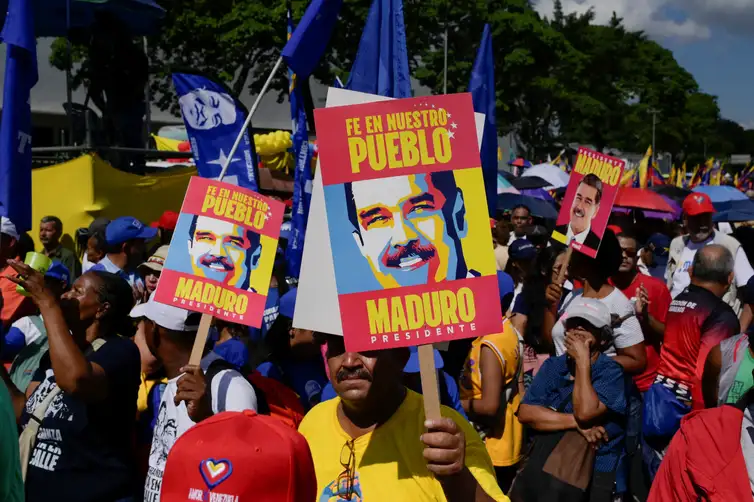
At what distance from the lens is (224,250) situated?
12.6 feet

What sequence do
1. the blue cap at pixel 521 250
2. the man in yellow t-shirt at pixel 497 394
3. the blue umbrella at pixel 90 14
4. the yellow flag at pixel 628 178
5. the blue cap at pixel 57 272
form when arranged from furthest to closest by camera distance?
the yellow flag at pixel 628 178 → the blue umbrella at pixel 90 14 → the blue cap at pixel 521 250 → the blue cap at pixel 57 272 → the man in yellow t-shirt at pixel 497 394

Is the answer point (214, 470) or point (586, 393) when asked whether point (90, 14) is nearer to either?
point (586, 393)

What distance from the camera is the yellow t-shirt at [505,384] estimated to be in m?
4.92

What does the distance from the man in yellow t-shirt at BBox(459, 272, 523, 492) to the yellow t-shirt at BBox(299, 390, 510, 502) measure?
2010 mm

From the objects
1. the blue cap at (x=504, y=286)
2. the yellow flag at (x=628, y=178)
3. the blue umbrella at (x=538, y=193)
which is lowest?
the blue umbrella at (x=538, y=193)

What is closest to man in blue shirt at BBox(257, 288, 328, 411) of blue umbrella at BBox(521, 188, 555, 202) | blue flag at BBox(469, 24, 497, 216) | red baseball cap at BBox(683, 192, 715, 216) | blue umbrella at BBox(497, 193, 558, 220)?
blue flag at BBox(469, 24, 497, 216)

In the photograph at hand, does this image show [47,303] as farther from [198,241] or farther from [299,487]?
[299,487]

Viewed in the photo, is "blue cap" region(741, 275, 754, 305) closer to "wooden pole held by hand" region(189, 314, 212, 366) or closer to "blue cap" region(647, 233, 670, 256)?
"wooden pole held by hand" region(189, 314, 212, 366)

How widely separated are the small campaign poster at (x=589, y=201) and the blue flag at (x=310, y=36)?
73.5 inches

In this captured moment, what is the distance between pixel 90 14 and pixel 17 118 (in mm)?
9457

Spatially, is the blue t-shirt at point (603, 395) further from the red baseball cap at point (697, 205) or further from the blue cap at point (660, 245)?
the blue cap at point (660, 245)

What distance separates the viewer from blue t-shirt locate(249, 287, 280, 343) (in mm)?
4707

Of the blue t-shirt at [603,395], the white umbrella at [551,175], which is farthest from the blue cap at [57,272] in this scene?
the white umbrella at [551,175]

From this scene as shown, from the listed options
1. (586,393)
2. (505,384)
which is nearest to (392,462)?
(586,393)
